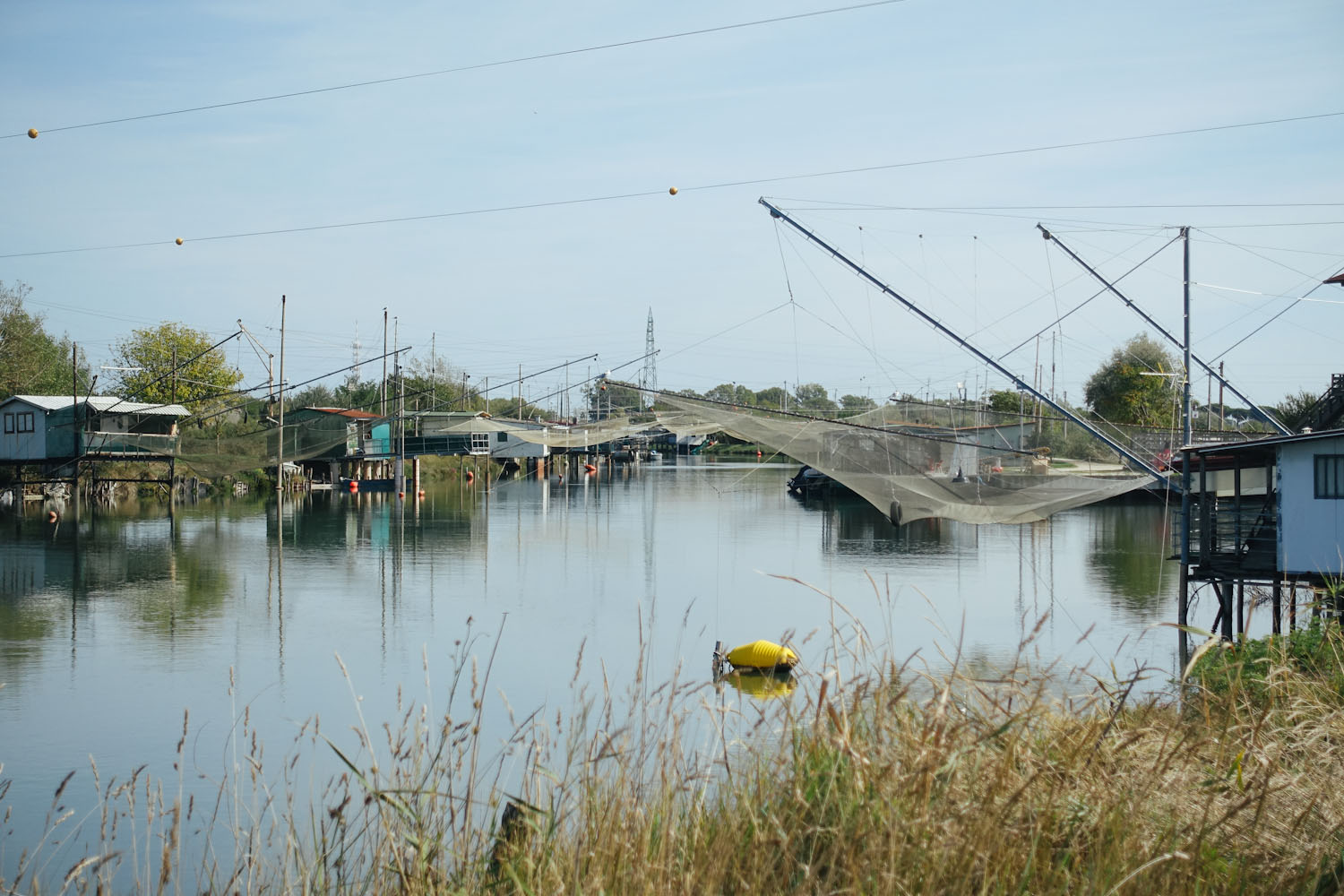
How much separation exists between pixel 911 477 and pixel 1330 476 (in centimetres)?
539

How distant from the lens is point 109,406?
95.9 ft

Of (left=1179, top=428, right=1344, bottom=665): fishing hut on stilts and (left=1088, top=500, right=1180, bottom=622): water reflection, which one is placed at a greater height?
(left=1179, top=428, right=1344, bottom=665): fishing hut on stilts

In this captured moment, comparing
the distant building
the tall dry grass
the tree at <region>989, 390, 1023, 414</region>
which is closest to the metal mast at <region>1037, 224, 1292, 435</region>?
the tall dry grass

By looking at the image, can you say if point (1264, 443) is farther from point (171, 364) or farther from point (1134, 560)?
point (171, 364)

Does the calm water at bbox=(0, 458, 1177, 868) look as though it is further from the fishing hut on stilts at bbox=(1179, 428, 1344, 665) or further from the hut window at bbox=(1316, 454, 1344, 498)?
the hut window at bbox=(1316, 454, 1344, 498)

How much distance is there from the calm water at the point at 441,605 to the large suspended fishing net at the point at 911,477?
1465 mm

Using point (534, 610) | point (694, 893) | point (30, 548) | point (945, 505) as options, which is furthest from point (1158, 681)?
point (30, 548)

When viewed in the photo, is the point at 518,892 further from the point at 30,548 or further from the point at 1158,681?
the point at 30,548

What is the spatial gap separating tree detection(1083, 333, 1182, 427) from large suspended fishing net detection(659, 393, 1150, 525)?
2547cm

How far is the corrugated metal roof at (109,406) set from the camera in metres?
28.9

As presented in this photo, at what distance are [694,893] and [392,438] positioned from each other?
40.9 m

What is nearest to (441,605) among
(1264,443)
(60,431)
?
(1264,443)

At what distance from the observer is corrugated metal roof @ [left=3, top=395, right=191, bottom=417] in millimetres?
28891

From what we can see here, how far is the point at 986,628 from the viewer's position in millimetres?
14562
